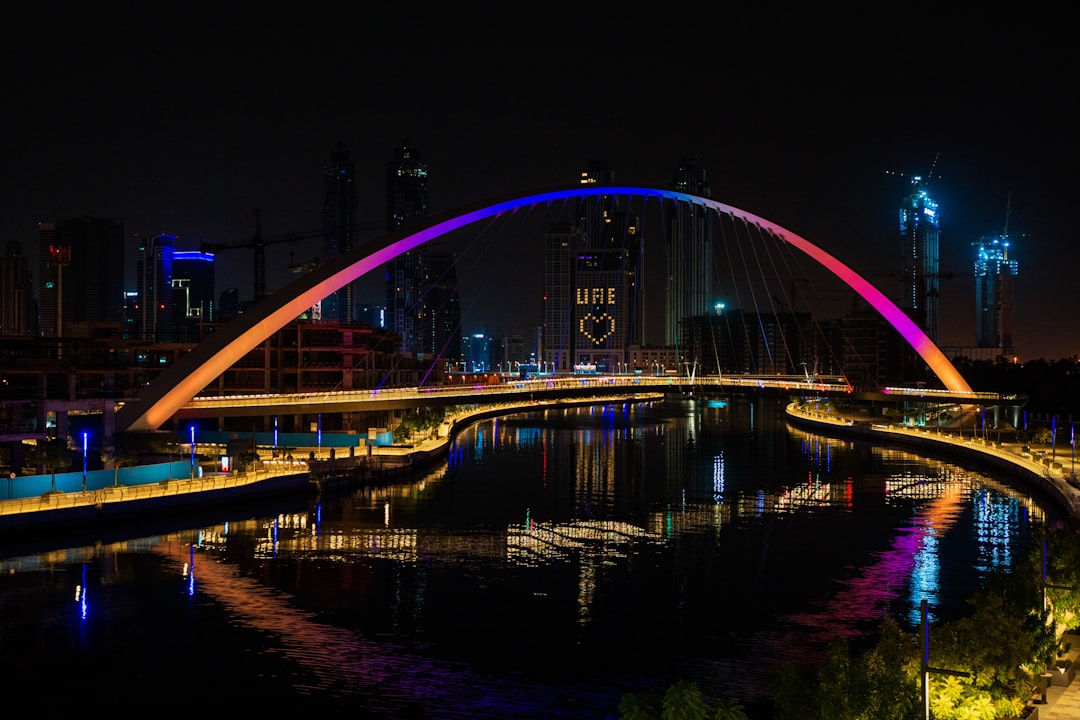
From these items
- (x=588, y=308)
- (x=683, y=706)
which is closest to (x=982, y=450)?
(x=683, y=706)

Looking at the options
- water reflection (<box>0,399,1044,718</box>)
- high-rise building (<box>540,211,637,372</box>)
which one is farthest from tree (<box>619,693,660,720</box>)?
high-rise building (<box>540,211,637,372</box>)

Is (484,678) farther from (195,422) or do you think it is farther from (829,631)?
(195,422)

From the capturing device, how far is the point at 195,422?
6256 cm

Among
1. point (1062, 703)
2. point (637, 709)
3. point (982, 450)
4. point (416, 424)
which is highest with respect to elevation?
point (416, 424)

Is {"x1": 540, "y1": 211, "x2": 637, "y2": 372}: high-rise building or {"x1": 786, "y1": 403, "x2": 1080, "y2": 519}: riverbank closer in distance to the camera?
{"x1": 786, "y1": 403, "x2": 1080, "y2": 519}: riverbank

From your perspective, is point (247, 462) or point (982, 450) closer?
point (247, 462)

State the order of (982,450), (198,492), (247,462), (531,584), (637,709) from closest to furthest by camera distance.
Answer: (637,709), (531,584), (198,492), (247,462), (982,450)

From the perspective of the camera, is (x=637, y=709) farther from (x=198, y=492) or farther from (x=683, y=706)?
(x=198, y=492)

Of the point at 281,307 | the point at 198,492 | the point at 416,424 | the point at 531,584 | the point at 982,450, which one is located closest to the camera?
the point at 531,584

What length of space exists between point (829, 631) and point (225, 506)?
890 inches

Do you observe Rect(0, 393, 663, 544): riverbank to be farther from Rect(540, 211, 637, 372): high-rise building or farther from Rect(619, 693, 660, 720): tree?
Rect(540, 211, 637, 372): high-rise building

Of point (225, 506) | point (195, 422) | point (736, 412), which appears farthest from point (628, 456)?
point (736, 412)

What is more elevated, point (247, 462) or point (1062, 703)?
point (247, 462)

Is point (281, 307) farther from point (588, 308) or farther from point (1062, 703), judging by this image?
point (588, 308)
